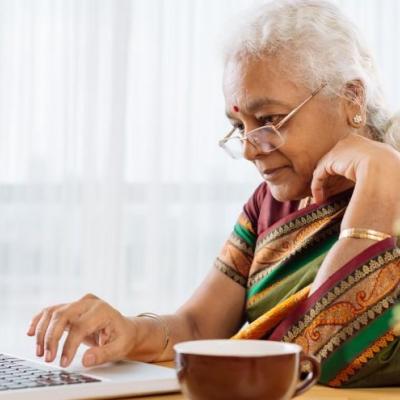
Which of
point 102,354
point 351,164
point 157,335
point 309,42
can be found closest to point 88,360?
point 102,354

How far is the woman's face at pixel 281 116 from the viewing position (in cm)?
165

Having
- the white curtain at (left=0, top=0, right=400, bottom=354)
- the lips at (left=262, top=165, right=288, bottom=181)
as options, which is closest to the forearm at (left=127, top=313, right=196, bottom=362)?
the lips at (left=262, top=165, right=288, bottom=181)

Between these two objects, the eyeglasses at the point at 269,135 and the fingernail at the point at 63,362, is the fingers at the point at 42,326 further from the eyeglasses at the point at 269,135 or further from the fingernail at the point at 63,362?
the eyeglasses at the point at 269,135

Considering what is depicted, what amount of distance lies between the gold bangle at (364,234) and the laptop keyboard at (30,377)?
472mm

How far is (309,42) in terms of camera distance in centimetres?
167

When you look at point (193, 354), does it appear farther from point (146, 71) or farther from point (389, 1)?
point (389, 1)

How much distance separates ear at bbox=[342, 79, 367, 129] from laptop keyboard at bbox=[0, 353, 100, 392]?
2.59 ft

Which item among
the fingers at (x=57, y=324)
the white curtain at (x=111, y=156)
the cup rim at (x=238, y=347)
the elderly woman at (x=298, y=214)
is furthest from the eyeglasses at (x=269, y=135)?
the white curtain at (x=111, y=156)

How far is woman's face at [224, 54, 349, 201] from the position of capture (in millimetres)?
1653

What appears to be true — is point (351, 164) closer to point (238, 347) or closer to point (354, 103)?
point (354, 103)

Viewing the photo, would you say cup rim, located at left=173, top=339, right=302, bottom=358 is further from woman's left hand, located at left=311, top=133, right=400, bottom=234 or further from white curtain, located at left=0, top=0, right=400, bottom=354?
white curtain, located at left=0, top=0, right=400, bottom=354

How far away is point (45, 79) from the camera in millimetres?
3812

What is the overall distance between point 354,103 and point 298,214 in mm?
234

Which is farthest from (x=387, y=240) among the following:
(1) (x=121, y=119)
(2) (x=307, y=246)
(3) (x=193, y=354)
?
(1) (x=121, y=119)
